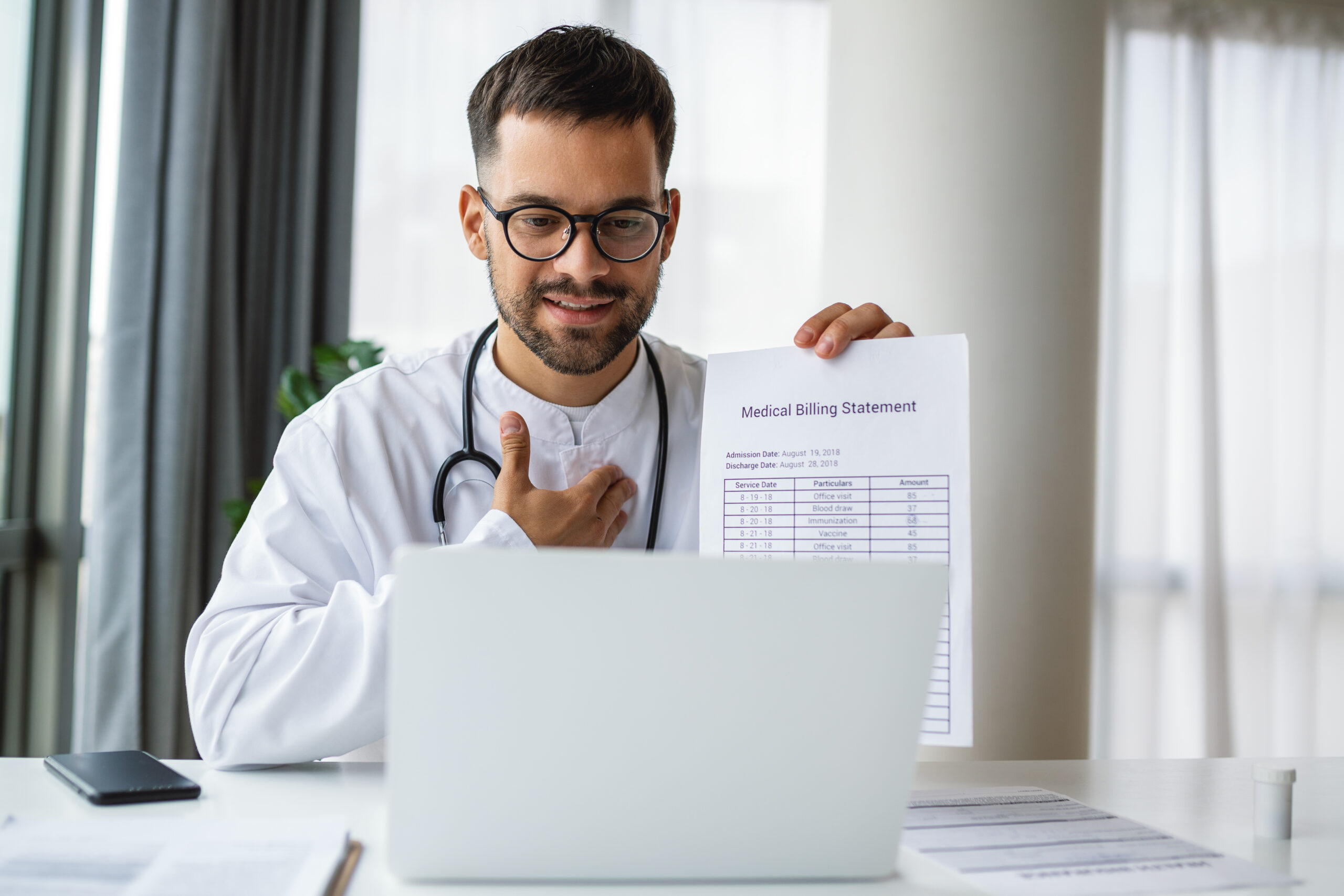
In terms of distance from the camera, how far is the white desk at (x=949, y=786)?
2.26 feet

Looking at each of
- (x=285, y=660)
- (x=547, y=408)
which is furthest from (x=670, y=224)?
(x=285, y=660)

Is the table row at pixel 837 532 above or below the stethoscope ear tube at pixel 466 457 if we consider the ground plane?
below

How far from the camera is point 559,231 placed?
50.6 inches

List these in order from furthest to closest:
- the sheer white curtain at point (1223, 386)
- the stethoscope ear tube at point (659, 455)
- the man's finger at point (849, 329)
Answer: the sheer white curtain at point (1223, 386) → the stethoscope ear tube at point (659, 455) → the man's finger at point (849, 329)

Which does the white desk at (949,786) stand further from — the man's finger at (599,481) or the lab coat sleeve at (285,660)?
the man's finger at (599,481)

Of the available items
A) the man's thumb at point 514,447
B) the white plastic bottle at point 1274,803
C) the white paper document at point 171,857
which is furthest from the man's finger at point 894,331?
the white paper document at point 171,857

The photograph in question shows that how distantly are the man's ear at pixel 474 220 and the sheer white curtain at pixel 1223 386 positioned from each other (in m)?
2.44

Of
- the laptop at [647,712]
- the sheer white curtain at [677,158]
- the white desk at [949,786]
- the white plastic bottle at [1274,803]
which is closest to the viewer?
the laptop at [647,712]

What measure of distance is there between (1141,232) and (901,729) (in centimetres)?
308

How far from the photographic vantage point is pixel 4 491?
2410mm

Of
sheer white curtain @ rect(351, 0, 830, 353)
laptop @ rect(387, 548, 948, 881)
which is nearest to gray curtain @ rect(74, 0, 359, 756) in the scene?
sheer white curtain @ rect(351, 0, 830, 353)

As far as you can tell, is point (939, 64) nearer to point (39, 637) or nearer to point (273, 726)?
point (273, 726)

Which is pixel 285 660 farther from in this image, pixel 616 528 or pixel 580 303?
pixel 580 303

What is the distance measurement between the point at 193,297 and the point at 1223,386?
3122 mm
